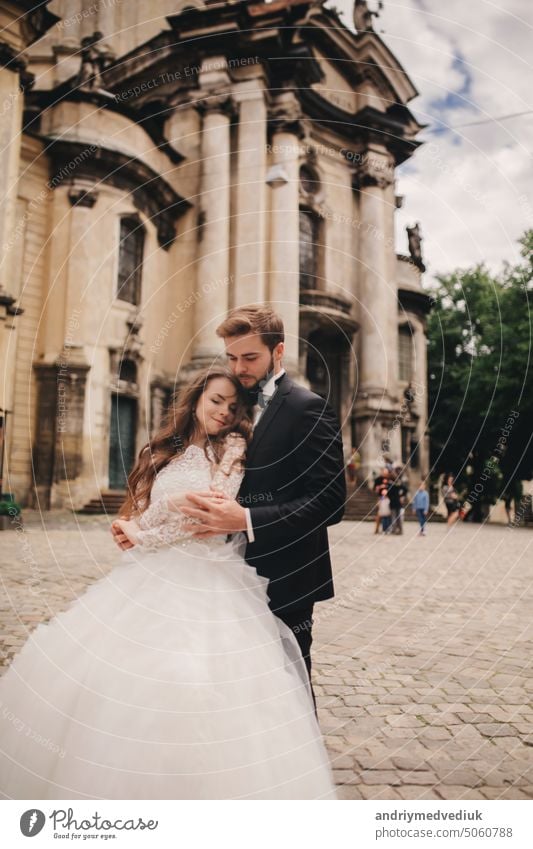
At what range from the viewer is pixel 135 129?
2072 cm

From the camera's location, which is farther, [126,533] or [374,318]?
[374,318]

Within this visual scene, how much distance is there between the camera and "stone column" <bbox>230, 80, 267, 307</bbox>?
18.9 meters

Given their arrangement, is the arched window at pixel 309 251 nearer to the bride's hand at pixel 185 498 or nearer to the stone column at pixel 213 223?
the stone column at pixel 213 223

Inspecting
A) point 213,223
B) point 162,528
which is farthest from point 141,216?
point 162,528

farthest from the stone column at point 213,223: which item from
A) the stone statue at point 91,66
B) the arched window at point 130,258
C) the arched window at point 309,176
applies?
the arched window at point 309,176

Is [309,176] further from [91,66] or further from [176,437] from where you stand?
[176,437]

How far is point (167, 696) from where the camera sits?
228 cm

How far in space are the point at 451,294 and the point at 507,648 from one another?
3670cm

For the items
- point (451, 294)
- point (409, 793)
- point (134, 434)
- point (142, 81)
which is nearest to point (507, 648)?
point (409, 793)

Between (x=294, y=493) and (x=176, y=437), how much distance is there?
66 cm

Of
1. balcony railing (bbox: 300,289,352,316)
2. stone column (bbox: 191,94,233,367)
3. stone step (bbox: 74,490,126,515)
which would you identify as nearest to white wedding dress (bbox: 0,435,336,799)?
stone column (bbox: 191,94,233,367)

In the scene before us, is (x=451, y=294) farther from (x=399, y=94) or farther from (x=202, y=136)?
(x=202, y=136)

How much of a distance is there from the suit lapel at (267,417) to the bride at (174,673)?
0.05 m

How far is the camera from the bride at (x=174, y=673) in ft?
7.27
